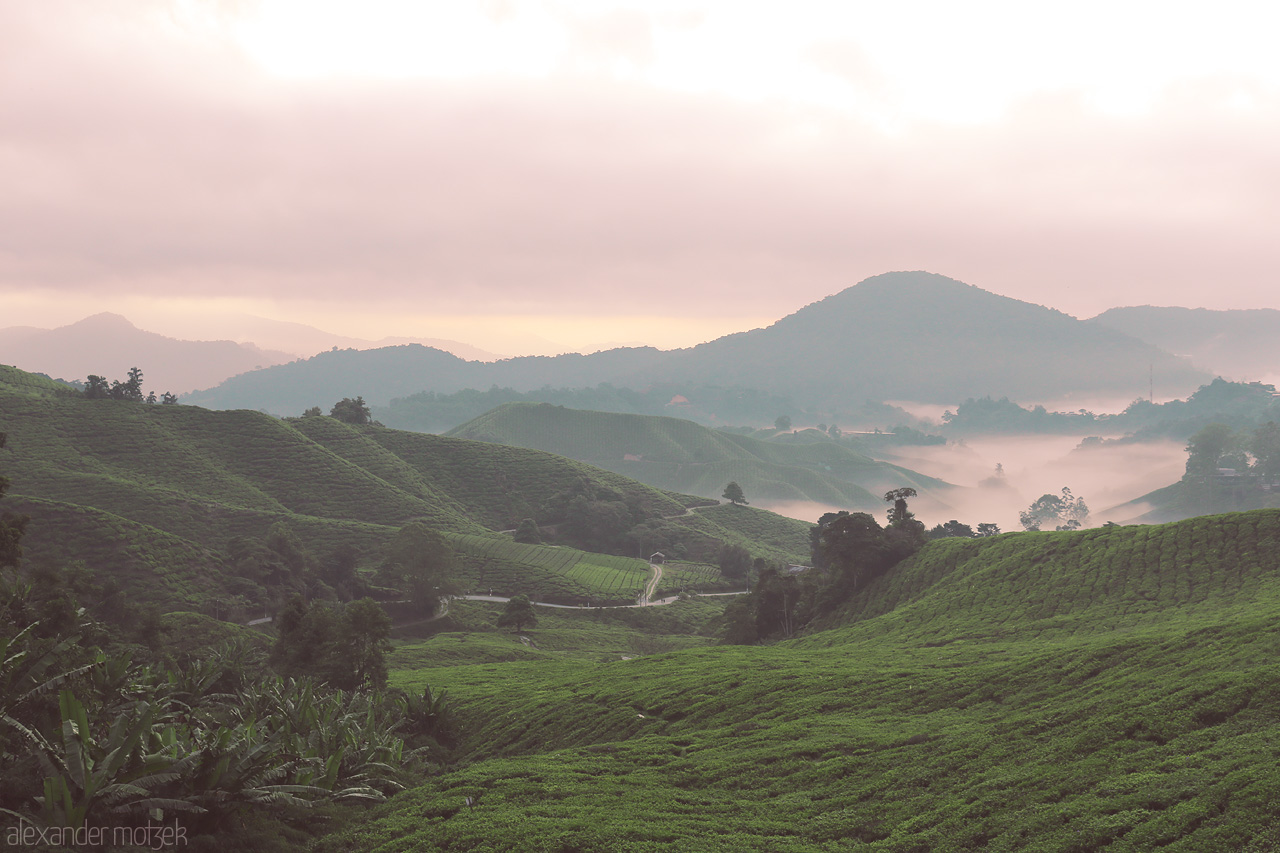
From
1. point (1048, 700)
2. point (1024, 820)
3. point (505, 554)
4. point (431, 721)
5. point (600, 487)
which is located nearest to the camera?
point (1024, 820)

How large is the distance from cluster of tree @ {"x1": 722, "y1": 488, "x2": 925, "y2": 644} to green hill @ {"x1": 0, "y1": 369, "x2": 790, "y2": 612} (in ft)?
138

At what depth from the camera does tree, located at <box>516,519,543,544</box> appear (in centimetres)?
14325

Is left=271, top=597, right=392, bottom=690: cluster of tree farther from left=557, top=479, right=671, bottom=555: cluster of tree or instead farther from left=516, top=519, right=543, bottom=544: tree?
left=557, top=479, right=671, bottom=555: cluster of tree

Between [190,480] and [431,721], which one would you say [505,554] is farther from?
[431,721]

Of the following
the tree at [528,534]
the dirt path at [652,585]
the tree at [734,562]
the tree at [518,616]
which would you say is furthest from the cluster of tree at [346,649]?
the tree at [528,534]

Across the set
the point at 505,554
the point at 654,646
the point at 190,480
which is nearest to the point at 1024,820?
the point at 654,646

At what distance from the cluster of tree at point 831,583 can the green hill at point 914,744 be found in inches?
1004

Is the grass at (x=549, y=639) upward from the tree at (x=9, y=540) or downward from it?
downward

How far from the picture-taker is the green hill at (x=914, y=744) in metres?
17.2

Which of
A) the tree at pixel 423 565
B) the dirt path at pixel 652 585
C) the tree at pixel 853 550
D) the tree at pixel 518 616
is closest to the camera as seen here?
the tree at pixel 853 550

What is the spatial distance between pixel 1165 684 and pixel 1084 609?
2456 centimetres

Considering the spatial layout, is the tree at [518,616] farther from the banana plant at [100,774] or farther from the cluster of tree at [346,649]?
the banana plant at [100,774]

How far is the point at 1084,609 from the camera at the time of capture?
45.4m

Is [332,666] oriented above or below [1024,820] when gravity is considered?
below
